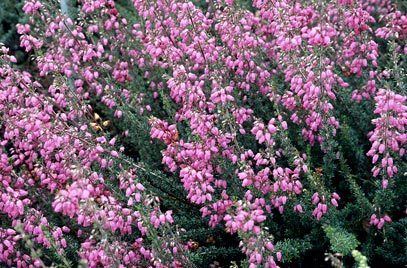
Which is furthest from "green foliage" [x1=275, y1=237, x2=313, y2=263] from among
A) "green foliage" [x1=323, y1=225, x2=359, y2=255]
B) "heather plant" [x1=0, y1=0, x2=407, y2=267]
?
"green foliage" [x1=323, y1=225, x2=359, y2=255]

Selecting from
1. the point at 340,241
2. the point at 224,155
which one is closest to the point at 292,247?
the point at 340,241

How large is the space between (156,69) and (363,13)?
195cm

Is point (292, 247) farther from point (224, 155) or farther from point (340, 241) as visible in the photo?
point (224, 155)

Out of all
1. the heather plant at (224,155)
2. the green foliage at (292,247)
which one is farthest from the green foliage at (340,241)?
the green foliage at (292,247)

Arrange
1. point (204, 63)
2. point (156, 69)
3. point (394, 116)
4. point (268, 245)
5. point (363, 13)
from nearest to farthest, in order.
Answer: point (268, 245) → point (394, 116) → point (363, 13) → point (204, 63) → point (156, 69)

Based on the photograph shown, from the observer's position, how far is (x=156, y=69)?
5367 millimetres

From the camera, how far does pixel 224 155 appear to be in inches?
155

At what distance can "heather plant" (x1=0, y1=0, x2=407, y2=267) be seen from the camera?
11.7 ft

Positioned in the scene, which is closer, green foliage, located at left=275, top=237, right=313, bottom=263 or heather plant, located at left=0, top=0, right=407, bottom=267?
heather plant, located at left=0, top=0, right=407, bottom=267

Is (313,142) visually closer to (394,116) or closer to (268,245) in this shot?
(394,116)

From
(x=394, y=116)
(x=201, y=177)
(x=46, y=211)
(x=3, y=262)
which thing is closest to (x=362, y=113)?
(x=394, y=116)

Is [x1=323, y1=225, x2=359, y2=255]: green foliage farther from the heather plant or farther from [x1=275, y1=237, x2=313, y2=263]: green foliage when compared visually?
[x1=275, y1=237, x2=313, y2=263]: green foliage

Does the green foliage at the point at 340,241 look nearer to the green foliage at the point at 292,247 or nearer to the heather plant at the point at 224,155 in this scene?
the heather plant at the point at 224,155

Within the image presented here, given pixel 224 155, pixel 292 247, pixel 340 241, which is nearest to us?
pixel 340 241
